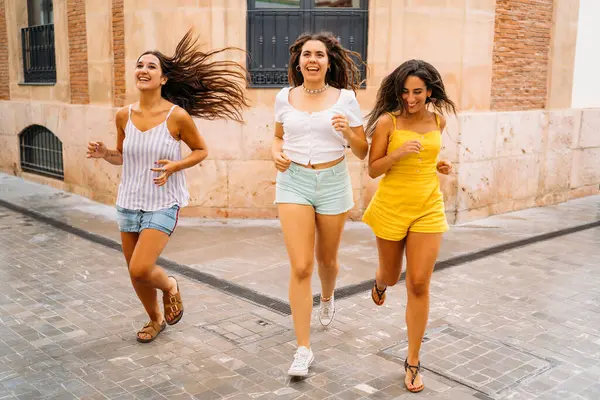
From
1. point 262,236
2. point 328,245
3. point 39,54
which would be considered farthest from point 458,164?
point 39,54

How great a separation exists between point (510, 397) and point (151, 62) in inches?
Answer: 126

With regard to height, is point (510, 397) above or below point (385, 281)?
below

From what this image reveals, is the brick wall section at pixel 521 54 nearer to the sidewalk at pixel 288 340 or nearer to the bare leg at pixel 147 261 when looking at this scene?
the sidewalk at pixel 288 340

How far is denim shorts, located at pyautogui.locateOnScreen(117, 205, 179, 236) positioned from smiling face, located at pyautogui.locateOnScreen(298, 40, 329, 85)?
133 cm

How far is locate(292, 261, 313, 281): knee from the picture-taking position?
4.16 meters

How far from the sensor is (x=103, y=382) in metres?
4.07

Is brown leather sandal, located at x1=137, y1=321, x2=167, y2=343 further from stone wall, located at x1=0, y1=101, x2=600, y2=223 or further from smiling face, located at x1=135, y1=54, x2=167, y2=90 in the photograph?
stone wall, located at x1=0, y1=101, x2=600, y2=223

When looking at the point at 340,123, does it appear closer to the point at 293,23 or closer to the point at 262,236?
the point at 262,236

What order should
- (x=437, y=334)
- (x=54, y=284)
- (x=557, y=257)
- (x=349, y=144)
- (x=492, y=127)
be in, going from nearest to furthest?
(x=349, y=144) < (x=437, y=334) < (x=54, y=284) < (x=557, y=257) < (x=492, y=127)

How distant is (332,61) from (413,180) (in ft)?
3.49

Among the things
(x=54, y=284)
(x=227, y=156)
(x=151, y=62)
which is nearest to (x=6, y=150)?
(x=227, y=156)

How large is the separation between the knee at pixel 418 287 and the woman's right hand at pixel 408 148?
77 cm

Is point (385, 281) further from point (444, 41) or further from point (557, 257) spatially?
point (444, 41)

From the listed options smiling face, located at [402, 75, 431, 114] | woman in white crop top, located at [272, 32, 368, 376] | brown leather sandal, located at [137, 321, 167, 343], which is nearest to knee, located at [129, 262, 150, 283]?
brown leather sandal, located at [137, 321, 167, 343]
